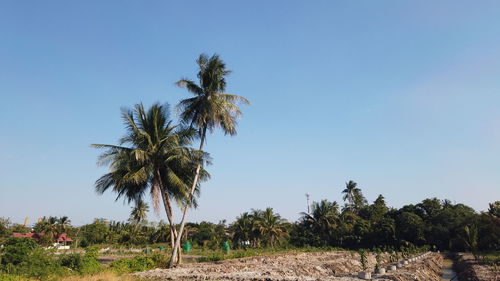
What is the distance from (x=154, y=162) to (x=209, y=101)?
16.0ft

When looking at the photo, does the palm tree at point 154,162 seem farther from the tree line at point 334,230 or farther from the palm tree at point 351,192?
the palm tree at point 351,192

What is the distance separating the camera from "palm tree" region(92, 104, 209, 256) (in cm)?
1855

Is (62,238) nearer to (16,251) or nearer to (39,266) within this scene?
(16,251)

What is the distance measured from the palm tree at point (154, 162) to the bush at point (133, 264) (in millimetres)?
2206

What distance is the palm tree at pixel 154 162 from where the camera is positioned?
18.5 m

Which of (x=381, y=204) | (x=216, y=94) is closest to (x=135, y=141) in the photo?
(x=216, y=94)

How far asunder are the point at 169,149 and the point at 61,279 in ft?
Answer: 30.7

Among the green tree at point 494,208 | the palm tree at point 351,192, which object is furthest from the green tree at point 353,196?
the green tree at point 494,208

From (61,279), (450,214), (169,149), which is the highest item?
(169,149)

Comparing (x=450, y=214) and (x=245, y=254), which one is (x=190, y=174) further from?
(x=450, y=214)

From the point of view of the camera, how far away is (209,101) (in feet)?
66.5

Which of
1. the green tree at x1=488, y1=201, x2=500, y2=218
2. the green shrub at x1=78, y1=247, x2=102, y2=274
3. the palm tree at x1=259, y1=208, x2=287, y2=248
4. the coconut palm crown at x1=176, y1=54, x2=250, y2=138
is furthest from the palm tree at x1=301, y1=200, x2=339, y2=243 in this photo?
the green shrub at x1=78, y1=247, x2=102, y2=274

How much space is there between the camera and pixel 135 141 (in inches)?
754

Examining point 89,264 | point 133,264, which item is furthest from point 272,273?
point 89,264
